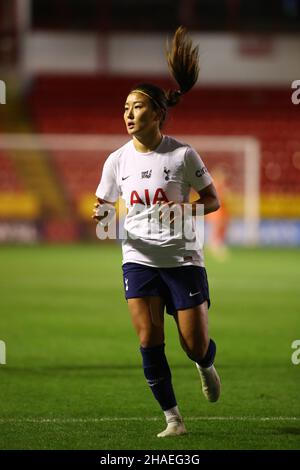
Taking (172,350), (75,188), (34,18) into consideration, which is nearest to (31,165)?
(75,188)

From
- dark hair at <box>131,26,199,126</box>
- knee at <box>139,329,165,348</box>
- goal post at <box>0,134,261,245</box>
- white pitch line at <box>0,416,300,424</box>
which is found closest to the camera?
knee at <box>139,329,165,348</box>

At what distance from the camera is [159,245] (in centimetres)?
601

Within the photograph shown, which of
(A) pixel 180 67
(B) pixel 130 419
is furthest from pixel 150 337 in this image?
(A) pixel 180 67

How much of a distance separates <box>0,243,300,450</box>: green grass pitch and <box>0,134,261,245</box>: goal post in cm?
1112

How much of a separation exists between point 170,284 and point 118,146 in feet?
75.9

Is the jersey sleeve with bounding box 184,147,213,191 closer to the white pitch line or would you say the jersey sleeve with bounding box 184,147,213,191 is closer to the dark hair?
the dark hair

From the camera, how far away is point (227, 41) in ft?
102

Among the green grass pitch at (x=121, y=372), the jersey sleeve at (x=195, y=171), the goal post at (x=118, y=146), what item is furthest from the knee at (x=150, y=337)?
the goal post at (x=118, y=146)

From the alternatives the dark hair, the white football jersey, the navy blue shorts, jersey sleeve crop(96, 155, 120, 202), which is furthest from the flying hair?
the navy blue shorts

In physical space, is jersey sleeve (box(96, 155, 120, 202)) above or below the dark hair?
below

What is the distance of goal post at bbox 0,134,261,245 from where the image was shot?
28531 mm

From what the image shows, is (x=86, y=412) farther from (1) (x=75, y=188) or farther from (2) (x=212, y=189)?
(1) (x=75, y=188)

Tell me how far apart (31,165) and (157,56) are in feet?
17.0

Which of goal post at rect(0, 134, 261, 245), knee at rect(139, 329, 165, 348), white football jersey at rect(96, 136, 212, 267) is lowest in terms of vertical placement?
goal post at rect(0, 134, 261, 245)
